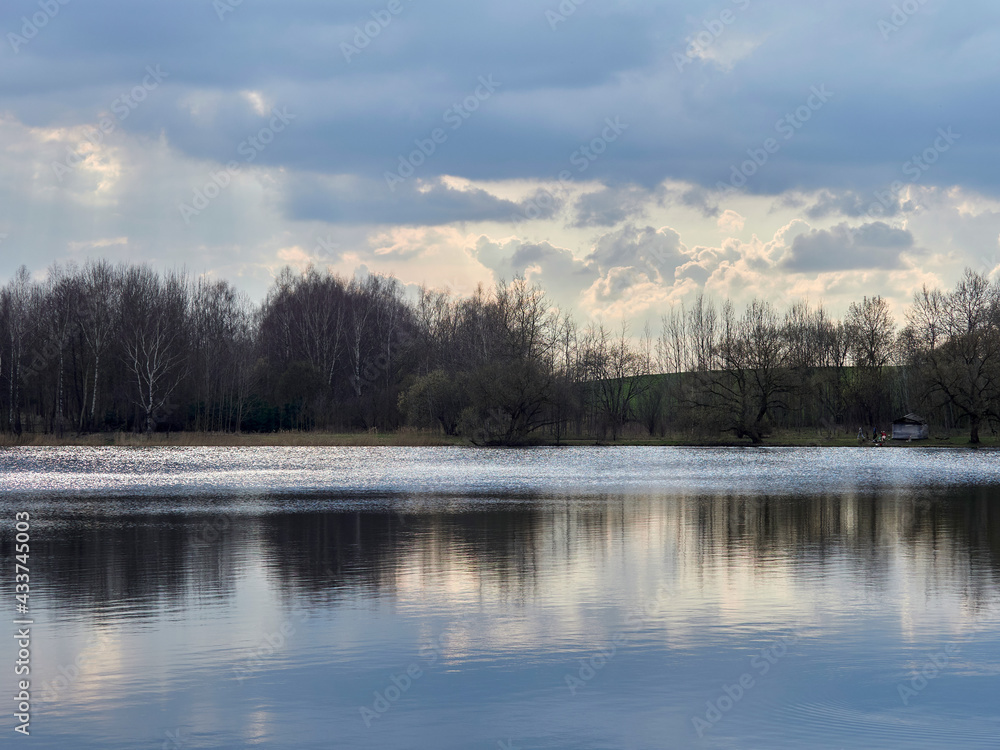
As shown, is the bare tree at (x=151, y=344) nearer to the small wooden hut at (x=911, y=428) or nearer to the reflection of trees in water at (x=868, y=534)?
the reflection of trees in water at (x=868, y=534)

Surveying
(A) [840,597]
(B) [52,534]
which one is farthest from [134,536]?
(A) [840,597]

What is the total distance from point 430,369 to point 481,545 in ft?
231

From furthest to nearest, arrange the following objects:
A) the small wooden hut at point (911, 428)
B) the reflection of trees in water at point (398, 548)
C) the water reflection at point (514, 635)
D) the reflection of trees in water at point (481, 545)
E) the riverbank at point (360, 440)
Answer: the small wooden hut at point (911, 428) → the riverbank at point (360, 440) → the reflection of trees in water at point (398, 548) → the reflection of trees in water at point (481, 545) → the water reflection at point (514, 635)

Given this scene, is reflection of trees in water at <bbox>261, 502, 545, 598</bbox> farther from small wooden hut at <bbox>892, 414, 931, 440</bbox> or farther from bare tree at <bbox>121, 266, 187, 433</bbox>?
small wooden hut at <bbox>892, 414, 931, 440</bbox>

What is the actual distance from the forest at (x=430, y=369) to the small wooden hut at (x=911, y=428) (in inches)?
76.6

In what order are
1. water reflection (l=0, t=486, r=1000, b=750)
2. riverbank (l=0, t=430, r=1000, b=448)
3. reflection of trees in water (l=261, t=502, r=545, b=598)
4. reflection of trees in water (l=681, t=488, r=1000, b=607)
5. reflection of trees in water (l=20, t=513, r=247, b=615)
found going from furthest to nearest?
riverbank (l=0, t=430, r=1000, b=448) → reflection of trees in water (l=681, t=488, r=1000, b=607) → reflection of trees in water (l=261, t=502, r=545, b=598) → reflection of trees in water (l=20, t=513, r=247, b=615) → water reflection (l=0, t=486, r=1000, b=750)

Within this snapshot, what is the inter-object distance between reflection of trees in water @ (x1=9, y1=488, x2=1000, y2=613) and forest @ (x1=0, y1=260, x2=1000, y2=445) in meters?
44.4

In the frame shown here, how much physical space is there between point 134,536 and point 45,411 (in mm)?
59607

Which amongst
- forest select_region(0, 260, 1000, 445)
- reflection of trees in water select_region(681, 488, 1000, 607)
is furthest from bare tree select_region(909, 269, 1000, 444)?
reflection of trees in water select_region(681, 488, 1000, 607)

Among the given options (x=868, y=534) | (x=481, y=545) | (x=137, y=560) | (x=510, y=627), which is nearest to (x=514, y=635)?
(x=510, y=627)

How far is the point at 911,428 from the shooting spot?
265 ft

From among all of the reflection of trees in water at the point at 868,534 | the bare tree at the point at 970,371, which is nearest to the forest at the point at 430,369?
the bare tree at the point at 970,371

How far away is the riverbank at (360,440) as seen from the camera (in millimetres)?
64438

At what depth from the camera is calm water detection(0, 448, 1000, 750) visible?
26.4 ft
